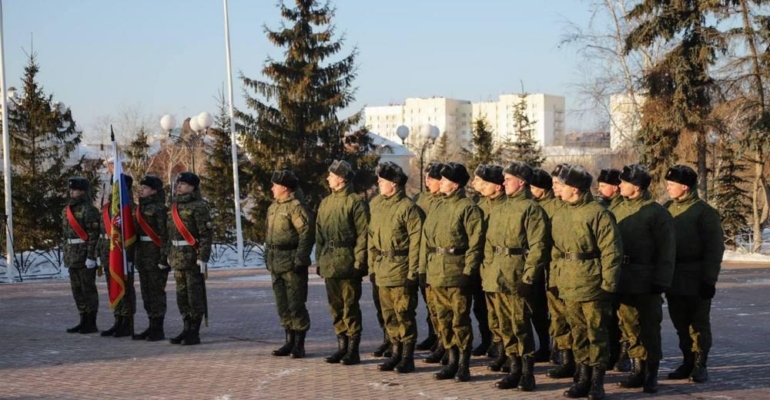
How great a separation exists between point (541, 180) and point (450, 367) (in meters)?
2.10

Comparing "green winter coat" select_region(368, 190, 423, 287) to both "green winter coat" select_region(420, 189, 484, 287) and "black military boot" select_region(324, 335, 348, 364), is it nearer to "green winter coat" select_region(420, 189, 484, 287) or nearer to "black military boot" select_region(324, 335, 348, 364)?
"green winter coat" select_region(420, 189, 484, 287)

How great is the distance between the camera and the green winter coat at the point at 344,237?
1004 centimetres

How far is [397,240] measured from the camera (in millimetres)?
9625

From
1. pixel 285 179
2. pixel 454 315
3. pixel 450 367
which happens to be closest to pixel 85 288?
pixel 285 179

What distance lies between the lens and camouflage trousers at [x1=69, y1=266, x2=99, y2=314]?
42.9 feet

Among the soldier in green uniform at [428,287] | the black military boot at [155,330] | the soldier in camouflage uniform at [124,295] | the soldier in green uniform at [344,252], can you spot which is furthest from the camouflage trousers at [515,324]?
A: the soldier in camouflage uniform at [124,295]

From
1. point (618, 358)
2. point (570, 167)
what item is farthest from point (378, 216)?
point (618, 358)

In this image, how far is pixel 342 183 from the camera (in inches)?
401

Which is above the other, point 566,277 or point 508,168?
point 508,168

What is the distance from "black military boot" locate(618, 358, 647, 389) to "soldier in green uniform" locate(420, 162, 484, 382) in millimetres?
1471

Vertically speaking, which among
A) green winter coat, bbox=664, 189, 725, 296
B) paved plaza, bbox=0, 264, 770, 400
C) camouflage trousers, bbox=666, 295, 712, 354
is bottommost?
paved plaza, bbox=0, 264, 770, 400

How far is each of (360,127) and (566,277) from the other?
968 inches

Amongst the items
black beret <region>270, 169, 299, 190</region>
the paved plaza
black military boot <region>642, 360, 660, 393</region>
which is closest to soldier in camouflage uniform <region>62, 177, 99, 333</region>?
the paved plaza

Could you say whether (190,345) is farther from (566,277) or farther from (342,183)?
(566,277)
